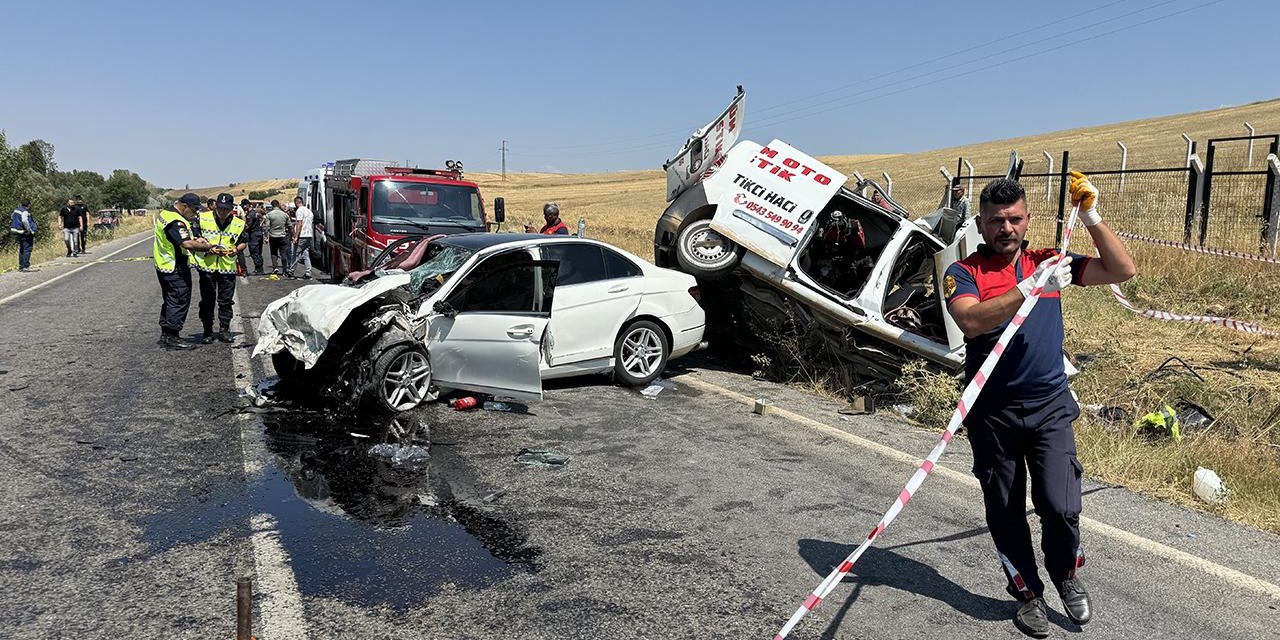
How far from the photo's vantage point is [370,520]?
14.9 feet

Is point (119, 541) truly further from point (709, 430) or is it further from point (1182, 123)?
point (1182, 123)

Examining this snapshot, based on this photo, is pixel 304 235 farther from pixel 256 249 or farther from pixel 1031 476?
pixel 1031 476

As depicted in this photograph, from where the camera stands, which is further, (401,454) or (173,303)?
(173,303)

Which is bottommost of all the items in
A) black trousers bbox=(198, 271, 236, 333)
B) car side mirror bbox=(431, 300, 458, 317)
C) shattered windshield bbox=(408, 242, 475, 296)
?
black trousers bbox=(198, 271, 236, 333)

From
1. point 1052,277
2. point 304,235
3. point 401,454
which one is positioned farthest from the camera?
point 304,235

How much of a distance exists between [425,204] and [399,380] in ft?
25.8

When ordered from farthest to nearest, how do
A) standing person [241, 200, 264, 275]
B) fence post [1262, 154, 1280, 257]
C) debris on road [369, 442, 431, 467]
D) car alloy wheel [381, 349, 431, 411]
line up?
1. standing person [241, 200, 264, 275]
2. fence post [1262, 154, 1280, 257]
3. car alloy wheel [381, 349, 431, 411]
4. debris on road [369, 442, 431, 467]

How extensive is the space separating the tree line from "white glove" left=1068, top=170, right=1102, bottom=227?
3045 cm


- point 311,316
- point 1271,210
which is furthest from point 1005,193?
point 1271,210

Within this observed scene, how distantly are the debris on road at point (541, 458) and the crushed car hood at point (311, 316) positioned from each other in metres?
1.84

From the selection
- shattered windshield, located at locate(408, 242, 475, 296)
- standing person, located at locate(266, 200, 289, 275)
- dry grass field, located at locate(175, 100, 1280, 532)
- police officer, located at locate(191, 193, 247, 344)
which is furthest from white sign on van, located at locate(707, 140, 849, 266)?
standing person, located at locate(266, 200, 289, 275)

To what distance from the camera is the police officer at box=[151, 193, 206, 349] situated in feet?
31.2

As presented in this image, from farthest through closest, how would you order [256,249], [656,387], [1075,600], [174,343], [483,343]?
[256,249] → [174,343] → [656,387] → [483,343] → [1075,600]

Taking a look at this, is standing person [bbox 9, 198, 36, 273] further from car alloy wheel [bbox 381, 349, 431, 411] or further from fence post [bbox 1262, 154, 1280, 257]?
fence post [bbox 1262, 154, 1280, 257]
